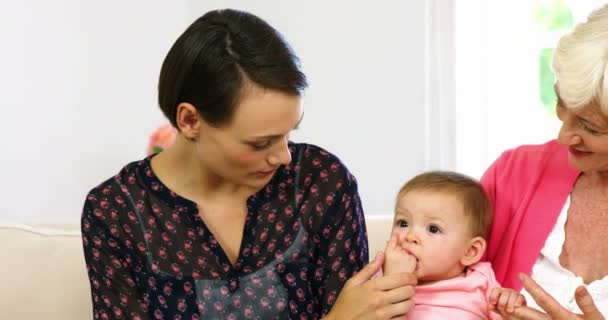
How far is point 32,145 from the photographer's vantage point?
388 centimetres

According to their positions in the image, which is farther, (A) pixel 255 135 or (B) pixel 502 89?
(B) pixel 502 89

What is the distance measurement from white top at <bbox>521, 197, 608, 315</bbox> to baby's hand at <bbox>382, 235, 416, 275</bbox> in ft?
0.94

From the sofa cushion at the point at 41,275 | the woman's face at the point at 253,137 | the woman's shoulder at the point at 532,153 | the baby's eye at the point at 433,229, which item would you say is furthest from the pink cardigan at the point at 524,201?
the sofa cushion at the point at 41,275

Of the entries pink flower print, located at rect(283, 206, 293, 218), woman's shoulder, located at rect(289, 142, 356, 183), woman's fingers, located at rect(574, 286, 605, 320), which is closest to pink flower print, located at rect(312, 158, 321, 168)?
woman's shoulder, located at rect(289, 142, 356, 183)

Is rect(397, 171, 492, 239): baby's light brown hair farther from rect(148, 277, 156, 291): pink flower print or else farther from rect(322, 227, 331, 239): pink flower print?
rect(148, 277, 156, 291): pink flower print

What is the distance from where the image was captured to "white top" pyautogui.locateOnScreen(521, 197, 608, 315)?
203 cm

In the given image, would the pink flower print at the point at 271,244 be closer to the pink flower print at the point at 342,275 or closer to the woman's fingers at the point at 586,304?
the pink flower print at the point at 342,275

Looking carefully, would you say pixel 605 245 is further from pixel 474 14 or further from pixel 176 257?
pixel 474 14

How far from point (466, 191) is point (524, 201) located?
18 cm

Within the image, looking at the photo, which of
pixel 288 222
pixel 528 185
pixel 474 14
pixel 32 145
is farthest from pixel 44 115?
pixel 528 185

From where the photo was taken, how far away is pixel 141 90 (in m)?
4.37

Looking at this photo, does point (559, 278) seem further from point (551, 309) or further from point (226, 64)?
point (226, 64)

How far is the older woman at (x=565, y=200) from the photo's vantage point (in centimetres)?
194

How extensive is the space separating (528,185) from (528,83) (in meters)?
1.85
